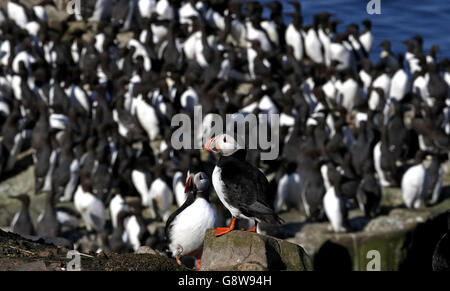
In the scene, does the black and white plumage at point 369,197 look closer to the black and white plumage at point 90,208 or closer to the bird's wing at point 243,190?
the black and white plumage at point 90,208

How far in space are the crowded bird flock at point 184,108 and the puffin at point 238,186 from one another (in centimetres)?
487

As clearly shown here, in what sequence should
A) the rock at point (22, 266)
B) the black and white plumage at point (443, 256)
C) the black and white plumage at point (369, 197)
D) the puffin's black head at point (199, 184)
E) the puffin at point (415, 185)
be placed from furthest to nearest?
1. the puffin at point (415, 185)
2. the black and white plumage at point (369, 197)
3. the puffin's black head at point (199, 184)
4. the black and white plumage at point (443, 256)
5. the rock at point (22, 266)

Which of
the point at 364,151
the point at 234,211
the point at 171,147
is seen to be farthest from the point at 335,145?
the point at 234,211

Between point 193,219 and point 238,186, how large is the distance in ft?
4.06

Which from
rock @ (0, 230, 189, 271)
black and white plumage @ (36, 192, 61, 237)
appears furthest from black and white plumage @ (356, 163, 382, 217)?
rock @ (0, 230, 189, 271)

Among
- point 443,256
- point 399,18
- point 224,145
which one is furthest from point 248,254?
point 399,18

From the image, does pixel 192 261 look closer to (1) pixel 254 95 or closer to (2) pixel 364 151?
(2) pixel 364 151

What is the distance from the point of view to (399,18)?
106 feet

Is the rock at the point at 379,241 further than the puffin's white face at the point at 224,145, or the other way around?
the rock at the point at 379,241

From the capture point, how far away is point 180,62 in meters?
18.5

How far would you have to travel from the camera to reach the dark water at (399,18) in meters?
29.3

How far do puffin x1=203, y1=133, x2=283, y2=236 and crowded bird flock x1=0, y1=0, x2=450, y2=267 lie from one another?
16.0 feet

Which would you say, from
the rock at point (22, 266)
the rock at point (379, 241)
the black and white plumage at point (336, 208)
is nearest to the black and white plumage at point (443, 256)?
the rock at point (22, 266)

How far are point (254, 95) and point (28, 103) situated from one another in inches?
192
